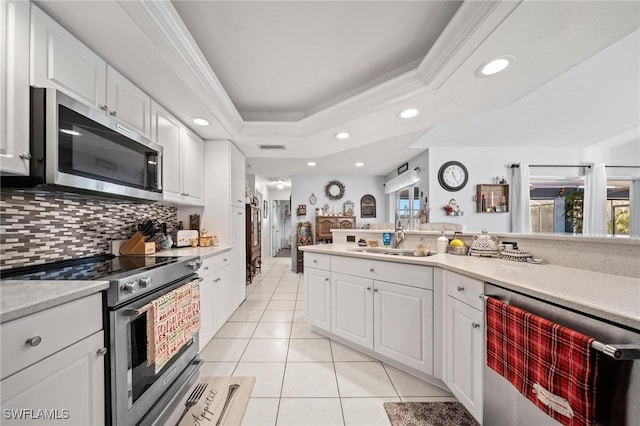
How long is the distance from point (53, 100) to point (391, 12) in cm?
191

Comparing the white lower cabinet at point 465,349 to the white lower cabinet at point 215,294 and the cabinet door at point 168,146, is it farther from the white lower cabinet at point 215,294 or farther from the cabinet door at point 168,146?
the cabinet door at point 168,146

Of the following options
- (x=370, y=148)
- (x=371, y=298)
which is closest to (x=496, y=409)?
(x=371, y=298)

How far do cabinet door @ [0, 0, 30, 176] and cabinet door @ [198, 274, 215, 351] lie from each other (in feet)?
4.68

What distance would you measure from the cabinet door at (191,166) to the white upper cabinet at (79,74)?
0.64 meters

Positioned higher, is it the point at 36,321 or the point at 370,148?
the point at 370,148

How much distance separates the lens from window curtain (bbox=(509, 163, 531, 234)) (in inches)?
154

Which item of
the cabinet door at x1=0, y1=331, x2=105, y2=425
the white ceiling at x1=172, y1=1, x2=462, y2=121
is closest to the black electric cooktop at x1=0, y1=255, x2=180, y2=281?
the cabinet door at x1=0, y1=331, x2=105, y2=425

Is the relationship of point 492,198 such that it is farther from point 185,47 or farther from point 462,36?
point 185,47

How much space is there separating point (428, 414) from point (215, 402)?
1.39 meters

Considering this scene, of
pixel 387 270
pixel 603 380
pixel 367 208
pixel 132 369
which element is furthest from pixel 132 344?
pixel 367 208

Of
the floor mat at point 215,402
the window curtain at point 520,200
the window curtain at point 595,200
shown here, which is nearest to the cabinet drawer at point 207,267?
the floor mat at point 215,402

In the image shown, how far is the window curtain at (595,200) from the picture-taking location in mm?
3943

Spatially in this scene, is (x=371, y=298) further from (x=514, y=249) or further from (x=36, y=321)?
(x=36, y=321)

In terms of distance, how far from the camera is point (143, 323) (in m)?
1.19
